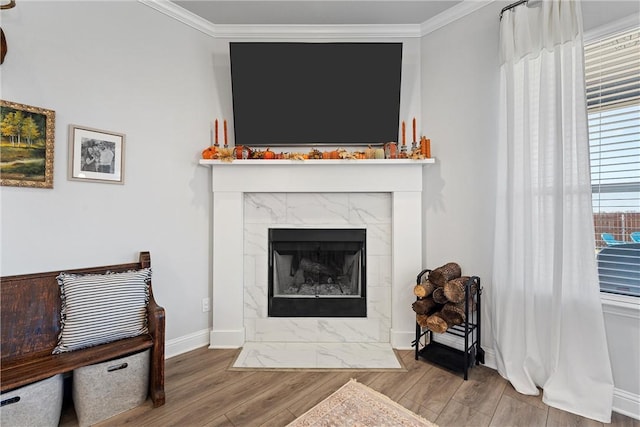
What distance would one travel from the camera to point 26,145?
5.23 ft

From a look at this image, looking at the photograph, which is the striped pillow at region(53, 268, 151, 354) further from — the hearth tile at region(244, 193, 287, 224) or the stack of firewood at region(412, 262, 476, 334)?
the stack of firewood at region(412, 262, 476, 334)

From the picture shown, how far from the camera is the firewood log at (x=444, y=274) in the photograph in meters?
2.07

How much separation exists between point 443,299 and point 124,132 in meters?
2.66

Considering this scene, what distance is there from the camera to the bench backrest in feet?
4.90

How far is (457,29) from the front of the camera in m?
2.25

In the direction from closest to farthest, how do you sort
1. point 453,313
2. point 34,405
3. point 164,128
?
1. point 34,405
2. point 453,313
3. point 164,128

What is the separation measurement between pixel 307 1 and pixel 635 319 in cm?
303

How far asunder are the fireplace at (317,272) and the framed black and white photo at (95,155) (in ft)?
4.19

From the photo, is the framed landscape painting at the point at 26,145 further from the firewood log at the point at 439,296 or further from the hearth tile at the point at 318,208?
the firewood log at the point at 439,296

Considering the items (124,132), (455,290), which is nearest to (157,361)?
(124,132)

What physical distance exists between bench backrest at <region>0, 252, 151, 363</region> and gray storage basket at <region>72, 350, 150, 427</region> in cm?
33

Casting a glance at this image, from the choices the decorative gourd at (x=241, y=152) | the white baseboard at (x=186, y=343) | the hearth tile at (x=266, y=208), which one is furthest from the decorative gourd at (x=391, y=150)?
the white baseboard at (x=186, y=343)

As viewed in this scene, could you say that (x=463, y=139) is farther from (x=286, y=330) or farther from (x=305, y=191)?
(x=286, y=330)

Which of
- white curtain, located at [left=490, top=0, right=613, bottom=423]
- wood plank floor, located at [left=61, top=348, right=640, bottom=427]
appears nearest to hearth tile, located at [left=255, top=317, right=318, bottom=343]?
wood plank floor, located at [left=61, top=348, right=640, bottom=427]
